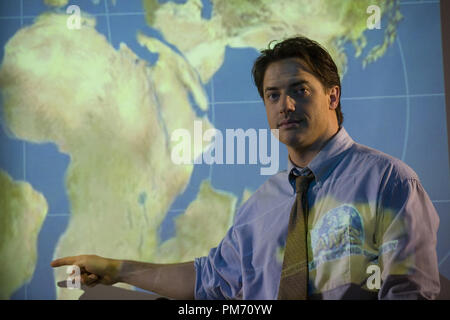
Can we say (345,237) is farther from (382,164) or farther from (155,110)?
(155,110)

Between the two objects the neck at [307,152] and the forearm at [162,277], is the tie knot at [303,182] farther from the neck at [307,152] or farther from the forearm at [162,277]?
the forearm at [162,277]

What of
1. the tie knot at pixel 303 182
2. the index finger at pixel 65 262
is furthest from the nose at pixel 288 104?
the index finger at pixel 65 262

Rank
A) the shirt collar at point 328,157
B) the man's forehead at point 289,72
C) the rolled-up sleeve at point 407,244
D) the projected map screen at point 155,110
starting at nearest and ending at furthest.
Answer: the rolled-up sleeve at point 407,244 < the shirt collar at point 328,157 < the man's forehead at point 289,72 < the projected map screen at point 155,110

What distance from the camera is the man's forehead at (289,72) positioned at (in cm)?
204

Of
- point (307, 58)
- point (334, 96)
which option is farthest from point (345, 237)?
point (307, 58)

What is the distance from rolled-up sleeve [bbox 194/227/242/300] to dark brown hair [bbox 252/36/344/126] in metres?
0.64

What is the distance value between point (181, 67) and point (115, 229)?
72 cm

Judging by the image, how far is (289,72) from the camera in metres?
2.04

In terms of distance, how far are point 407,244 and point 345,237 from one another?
9.0 inches

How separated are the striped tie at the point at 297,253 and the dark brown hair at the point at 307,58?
364 millimetres

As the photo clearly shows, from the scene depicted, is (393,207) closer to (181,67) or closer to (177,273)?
(177,273)

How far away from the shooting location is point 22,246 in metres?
2.27

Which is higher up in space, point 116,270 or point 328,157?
point 328,157

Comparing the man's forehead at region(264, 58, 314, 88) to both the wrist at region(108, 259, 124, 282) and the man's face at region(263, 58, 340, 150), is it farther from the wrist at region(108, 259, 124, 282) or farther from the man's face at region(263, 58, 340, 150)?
the wrist at region(108, 259, 124, 282)
